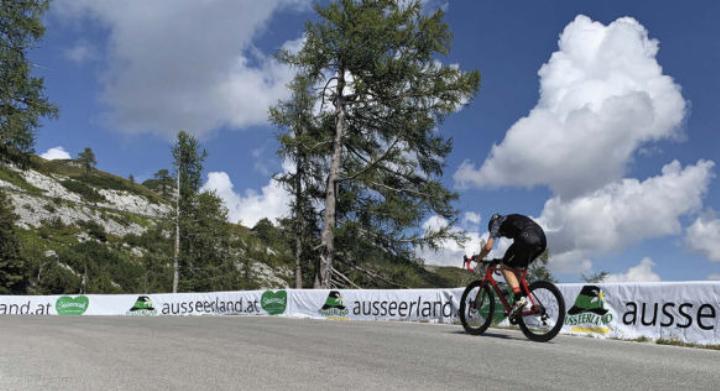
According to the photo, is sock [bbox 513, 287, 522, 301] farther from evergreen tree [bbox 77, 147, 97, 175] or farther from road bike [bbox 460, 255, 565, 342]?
evergreen tree [bbox 77, 147, 97, 175]

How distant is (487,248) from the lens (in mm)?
8500

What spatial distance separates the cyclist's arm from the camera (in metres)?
8.33

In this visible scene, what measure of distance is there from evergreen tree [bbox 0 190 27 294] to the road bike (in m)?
57.6

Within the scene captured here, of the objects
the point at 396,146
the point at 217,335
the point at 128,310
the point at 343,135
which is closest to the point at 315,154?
the point at 343,135

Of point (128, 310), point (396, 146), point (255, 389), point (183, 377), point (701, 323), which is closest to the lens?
point (255, 389)

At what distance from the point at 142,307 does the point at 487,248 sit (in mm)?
24647

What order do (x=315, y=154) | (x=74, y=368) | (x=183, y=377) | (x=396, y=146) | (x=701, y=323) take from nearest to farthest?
(x=183, y=377), (x=74, y=368), (x=701, y=323), (x=396, y=146), (x=315, y=154)

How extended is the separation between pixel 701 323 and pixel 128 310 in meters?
26.7

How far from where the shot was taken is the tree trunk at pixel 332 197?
25.7 metres

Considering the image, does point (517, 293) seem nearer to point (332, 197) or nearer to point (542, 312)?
point (542, 312)

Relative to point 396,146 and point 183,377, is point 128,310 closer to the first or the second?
point 396,146

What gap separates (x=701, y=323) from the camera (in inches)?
392

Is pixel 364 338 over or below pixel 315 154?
below

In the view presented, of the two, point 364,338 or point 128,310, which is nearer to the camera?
point 364,338
